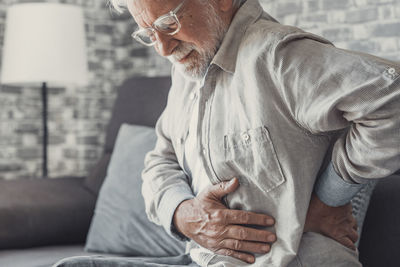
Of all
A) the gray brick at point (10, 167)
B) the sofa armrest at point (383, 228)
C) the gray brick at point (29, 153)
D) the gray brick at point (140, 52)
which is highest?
the gray brick at point (140, 52)

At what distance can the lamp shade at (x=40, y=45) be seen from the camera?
275 centimetres

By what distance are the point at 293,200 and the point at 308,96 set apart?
8.3 inches

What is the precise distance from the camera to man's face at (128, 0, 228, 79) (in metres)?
1.30

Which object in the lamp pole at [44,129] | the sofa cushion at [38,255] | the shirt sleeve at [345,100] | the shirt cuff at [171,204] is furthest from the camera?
the lamp pole at [44,129]

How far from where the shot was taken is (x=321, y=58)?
1.14 metres

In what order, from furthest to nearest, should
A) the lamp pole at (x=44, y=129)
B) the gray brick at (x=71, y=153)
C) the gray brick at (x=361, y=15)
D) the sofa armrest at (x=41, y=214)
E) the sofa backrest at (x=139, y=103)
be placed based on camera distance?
the gray brick at (x=71, y=153)
the lamp pole at (x=44, y=129)
the sofa backrest at (x=139, y=103)
the sofa armrest at (x=41, y=214)
the gray brick at (x=361, y=15)

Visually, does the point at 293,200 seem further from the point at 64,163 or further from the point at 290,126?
the point at 64,163

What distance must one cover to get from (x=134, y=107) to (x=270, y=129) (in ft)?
4.51

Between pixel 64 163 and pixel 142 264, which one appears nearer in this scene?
pixel 142 264

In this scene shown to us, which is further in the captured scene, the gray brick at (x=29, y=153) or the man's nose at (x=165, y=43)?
the gray brick at (x=29, y=153)

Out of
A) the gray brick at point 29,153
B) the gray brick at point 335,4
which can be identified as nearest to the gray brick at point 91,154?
the gray brick at point 29,153

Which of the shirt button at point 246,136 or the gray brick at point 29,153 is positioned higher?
the shirt button at point 246,136

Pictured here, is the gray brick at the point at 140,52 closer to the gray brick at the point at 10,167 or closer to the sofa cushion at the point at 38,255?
the gray brick at the point at 10,167

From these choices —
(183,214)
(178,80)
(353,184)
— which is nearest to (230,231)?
(183,214)
